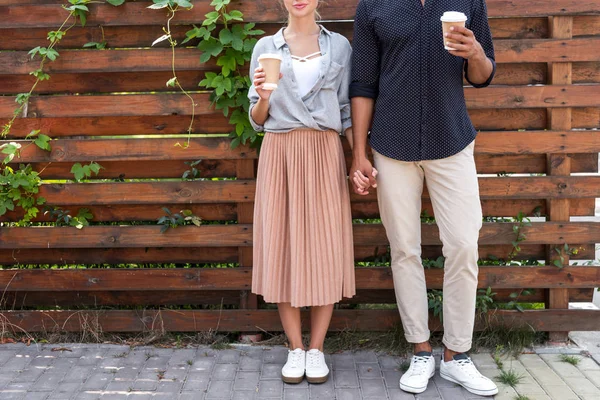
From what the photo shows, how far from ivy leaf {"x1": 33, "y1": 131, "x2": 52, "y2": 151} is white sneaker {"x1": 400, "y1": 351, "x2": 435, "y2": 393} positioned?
2402mm

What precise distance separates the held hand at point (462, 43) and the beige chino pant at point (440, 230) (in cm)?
53

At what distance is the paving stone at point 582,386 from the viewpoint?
141 inches

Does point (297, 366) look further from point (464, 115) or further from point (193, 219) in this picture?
point (464, 115)

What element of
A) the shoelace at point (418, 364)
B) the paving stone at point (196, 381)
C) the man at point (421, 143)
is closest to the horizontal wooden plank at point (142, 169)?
the man at point (421, 143)

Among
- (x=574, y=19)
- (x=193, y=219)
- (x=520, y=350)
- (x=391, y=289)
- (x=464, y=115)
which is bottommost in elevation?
(x=520, y=350)

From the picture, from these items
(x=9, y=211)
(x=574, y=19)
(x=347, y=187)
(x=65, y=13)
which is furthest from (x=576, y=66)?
(x=9, y=211)

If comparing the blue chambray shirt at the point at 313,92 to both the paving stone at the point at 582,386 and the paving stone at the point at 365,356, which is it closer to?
the paving stone at the point at 365,356

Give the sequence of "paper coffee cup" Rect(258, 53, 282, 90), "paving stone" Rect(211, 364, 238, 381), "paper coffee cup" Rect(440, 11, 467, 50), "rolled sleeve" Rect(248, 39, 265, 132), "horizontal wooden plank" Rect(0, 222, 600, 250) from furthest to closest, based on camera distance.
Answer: "horizontal wooden plank" Rect(0, 222, 600, 250) → "paving stone" Rect(211, 364, 238, 381) → "rolled sleeve" Rect(248, 39, 265, 132) → "paper coffee cup" Rect(258, 53, 282, 90) → "paper coffee cup" Rect(440, 11, 467, 50)

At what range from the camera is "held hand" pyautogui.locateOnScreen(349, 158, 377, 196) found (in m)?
3.58

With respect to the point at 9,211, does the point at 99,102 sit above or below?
above

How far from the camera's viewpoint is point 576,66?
406 cm

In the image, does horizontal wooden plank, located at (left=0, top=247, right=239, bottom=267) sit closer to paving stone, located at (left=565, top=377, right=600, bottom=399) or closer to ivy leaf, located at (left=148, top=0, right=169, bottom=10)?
ivy leaf, located at (left=148, top=0, right=169, bottom=10)

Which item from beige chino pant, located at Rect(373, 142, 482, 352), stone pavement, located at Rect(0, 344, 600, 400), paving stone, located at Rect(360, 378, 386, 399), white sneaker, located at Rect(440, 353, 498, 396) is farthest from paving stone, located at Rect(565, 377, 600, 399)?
paving stone, located at Rect(360, 378, 386, 399)

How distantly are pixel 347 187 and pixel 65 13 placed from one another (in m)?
1.90
